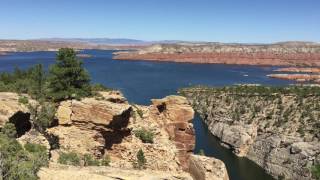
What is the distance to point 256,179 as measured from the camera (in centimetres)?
6625

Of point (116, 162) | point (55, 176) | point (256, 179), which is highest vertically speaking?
point (55, 176)

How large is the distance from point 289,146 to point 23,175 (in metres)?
55.2

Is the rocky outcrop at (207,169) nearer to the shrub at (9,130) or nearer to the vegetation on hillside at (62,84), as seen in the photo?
the shrub at (9,130)

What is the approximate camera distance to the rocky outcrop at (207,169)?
997 inches

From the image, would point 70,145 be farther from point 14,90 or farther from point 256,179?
point 256,179

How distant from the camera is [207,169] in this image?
1007 inches

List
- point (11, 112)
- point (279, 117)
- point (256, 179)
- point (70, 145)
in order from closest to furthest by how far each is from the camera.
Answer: point (11, 112), point (70, 145), point (256, 179), point (279, 117)

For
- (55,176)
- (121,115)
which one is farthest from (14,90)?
(55,176)

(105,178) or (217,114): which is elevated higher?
(105,178)

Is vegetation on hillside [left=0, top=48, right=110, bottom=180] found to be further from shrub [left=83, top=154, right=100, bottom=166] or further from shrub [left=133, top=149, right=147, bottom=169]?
shrub [left=133, top=149, right=147, bottom=169]

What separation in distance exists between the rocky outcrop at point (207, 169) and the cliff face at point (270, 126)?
3791 cm

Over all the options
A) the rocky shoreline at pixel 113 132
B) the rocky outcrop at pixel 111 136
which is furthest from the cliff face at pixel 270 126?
the rocky outcrop at pixel 111 136

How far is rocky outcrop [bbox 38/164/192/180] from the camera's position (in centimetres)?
2114

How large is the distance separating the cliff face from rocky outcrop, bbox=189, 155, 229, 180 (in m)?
37.9
